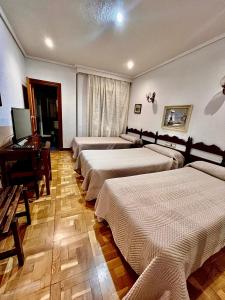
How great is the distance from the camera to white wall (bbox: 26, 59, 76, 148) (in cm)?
361

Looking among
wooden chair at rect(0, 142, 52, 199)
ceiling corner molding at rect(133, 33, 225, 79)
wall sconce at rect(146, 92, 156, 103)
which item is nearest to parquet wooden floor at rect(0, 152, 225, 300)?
wooden chair at rect(0, 142, 52, 199)

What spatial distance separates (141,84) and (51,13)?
2775mm

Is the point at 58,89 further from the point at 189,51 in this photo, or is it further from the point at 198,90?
the point at 198,90

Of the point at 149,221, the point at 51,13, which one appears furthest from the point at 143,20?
the point at 149,221

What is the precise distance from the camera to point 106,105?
4.36 metres

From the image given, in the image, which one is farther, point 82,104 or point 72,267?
point 82,104

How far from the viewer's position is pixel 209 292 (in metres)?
1.08

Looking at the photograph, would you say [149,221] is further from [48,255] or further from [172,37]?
[172,37]

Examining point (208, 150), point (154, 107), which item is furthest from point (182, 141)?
point (154, 107)

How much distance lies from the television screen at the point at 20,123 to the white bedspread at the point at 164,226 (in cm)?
170

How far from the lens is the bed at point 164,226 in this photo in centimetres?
83

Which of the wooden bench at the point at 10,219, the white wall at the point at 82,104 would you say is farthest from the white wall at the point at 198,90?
the wooden bench at the point at 10,219

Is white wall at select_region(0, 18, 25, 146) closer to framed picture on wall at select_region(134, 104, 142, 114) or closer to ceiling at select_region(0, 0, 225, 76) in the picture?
ceiling at select_region(0, 0, 225, 76)

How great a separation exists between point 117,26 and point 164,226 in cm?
267
